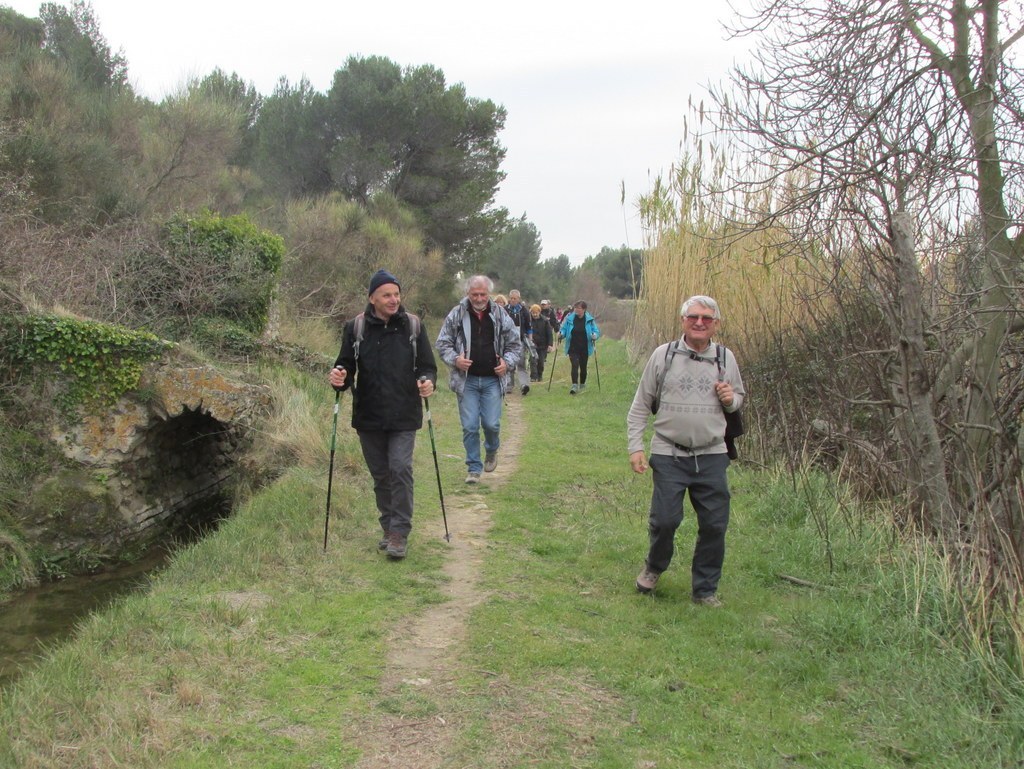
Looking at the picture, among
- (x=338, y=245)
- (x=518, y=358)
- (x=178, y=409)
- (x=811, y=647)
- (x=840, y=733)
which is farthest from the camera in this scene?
(x=338, y=245)

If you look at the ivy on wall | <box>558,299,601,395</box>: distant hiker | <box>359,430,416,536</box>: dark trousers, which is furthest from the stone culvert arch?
<box>558,299,601,395</box>: distant hiker

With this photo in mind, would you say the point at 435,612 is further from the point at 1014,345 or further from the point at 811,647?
the point at 1014,345

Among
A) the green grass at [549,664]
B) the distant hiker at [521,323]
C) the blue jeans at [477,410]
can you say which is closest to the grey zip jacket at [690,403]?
the green grass at [549,664]

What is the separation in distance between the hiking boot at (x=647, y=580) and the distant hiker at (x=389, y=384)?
6.00 ft

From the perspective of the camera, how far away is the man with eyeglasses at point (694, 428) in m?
5.21

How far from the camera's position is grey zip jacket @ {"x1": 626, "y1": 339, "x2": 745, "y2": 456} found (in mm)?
5215

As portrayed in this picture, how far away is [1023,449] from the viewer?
4918mm

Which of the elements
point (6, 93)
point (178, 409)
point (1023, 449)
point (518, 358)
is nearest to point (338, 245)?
point (6, 93)

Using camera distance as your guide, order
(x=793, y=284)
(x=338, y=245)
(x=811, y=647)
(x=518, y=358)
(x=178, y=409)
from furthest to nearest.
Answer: (x=338, y=245), (x=178, y=409), (x=793, y=284), (x=518, y=358), (x=811, y=647)

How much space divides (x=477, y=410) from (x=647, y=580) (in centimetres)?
353

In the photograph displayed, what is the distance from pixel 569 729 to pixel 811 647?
158cm

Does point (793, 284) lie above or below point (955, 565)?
above

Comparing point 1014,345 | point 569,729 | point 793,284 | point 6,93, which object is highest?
point 6,93

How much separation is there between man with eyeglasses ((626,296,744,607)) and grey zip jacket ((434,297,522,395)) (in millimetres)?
3236
